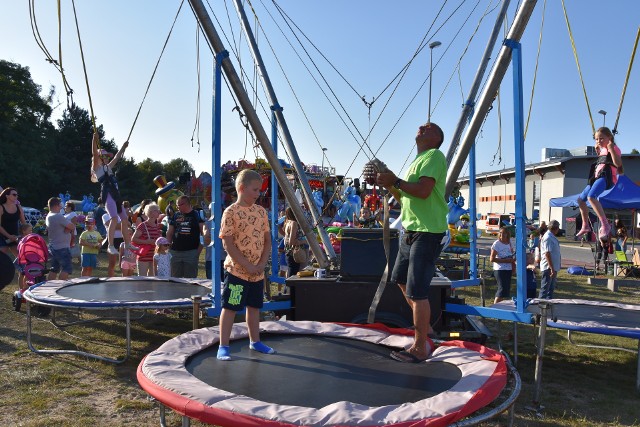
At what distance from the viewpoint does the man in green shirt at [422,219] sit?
3.03m

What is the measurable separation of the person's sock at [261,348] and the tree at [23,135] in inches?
1201

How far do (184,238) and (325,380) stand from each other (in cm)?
358

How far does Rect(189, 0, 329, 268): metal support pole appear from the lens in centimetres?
412

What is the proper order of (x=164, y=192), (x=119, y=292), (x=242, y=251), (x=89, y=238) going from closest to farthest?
(x=242, y=251) → (x=119, y=292) → (x=89, y=238) → (x=164, y=192)

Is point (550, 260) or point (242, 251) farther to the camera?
point (550, 260)

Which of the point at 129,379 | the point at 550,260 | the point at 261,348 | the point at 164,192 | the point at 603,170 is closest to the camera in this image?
the point at 261,348

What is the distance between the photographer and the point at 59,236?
635cm

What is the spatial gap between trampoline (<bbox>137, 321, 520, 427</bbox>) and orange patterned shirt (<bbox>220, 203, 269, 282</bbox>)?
52 centimetres

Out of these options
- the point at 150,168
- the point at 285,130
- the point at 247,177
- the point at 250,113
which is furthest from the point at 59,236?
the point at 150,168

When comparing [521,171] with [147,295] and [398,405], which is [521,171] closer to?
[398,405]

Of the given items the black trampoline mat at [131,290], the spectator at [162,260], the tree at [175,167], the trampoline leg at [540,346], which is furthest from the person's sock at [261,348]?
the tree at [175,167]

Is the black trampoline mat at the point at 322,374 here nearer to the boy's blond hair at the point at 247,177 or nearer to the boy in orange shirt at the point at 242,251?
the boy in orange shirt at the point at 242,251

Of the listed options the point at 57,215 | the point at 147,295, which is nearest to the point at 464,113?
the point at 147,295

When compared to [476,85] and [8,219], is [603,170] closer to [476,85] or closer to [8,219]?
[476,85]
